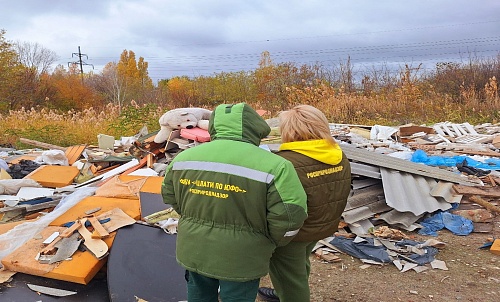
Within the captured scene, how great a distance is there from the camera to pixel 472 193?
6.16m

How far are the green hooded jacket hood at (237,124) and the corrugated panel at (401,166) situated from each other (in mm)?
4133

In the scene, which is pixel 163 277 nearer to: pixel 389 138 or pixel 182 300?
pixel 182 300

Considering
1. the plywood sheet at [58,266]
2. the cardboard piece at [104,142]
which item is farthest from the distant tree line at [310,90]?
the plywood sheet at [58,266]

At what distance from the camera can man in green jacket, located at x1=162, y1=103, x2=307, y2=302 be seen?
2.08 meters

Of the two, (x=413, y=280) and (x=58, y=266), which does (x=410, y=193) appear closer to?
(x=413, y=280)

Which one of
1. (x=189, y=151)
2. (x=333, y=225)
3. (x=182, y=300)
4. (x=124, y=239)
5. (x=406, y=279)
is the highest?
(x=189, y=151)

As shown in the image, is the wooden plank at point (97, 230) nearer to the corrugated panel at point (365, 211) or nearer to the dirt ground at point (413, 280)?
the dirt ground at point (413, 280)

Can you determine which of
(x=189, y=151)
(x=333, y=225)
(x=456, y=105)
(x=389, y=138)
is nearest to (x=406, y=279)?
(x=333, y=225)

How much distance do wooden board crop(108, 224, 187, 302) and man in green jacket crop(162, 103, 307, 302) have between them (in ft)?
4.50

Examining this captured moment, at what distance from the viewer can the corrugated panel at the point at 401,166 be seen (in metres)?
6.18

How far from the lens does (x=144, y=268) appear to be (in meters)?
3.69

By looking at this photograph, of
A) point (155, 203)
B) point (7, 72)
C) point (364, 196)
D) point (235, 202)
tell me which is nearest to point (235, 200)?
point (235, 202)

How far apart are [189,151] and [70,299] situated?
6.56 ft

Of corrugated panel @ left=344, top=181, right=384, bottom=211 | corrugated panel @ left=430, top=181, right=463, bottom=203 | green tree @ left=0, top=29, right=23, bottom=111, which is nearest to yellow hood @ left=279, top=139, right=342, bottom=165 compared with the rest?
corrugated panel @ left=344, top=181, right=384, bottom=211
